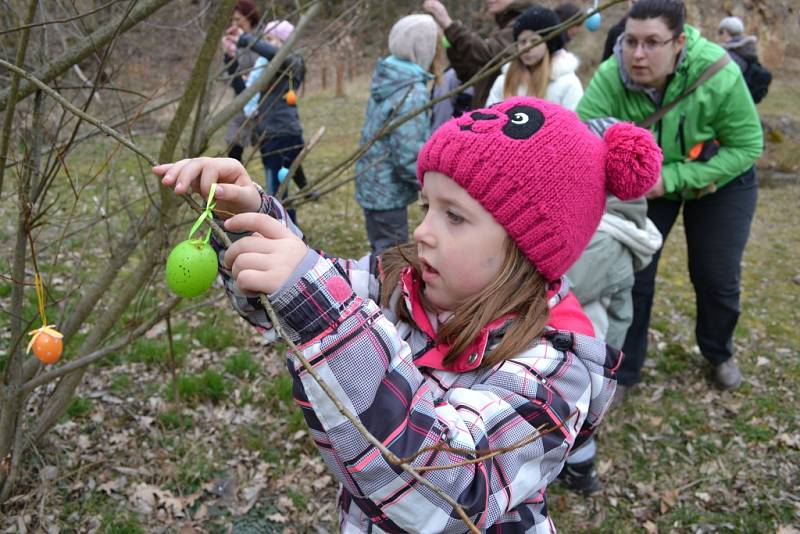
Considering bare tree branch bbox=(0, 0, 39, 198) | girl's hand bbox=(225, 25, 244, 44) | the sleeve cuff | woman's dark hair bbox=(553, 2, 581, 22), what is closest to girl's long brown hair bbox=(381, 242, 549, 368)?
the sleeve cuff

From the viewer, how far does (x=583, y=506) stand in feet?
10.3

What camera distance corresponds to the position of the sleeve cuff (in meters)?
1.08

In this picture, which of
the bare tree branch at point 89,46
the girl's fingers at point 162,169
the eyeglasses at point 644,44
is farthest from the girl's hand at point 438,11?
the girl's fingers at point 162,169

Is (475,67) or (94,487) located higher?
(475,67)

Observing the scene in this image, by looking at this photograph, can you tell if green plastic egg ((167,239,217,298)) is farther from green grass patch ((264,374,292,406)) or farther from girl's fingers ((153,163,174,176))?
green grass patch ((264,374,292,406))

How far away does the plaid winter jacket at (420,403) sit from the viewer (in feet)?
3.63

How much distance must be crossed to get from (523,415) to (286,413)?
8.26 feet

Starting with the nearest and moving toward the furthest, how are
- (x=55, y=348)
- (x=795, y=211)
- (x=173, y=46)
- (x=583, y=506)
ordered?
(x=55, y=348), (x=583, y=506), (x=173, y=46), (x=795, y=211)

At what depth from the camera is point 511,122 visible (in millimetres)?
1517

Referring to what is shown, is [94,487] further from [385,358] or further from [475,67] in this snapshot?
[475,67]

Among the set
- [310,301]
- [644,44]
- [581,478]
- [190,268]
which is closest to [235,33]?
[644,44]

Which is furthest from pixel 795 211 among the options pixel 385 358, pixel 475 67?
pixel 385 358

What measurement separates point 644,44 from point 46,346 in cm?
275

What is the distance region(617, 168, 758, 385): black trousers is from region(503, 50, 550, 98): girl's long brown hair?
100 cm
